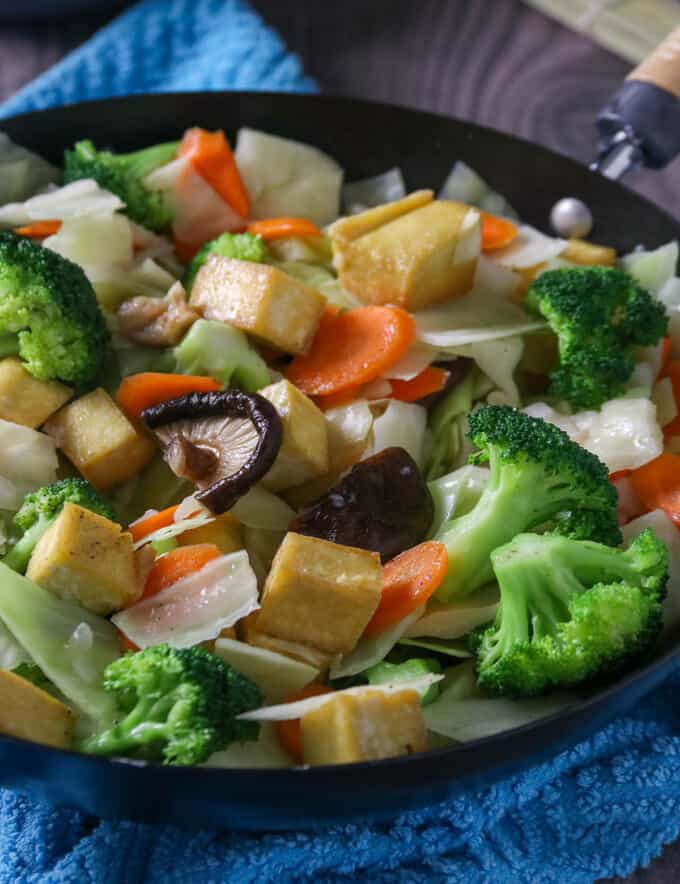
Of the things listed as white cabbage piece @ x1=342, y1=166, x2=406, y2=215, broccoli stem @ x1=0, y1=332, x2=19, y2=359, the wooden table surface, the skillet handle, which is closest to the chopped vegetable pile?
broccoli stem @ x1=0, y1=332, x2=19, y2=359

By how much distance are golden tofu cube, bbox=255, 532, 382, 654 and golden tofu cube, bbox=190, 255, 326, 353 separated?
64 centimetres

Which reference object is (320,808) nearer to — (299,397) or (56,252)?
(299,397)

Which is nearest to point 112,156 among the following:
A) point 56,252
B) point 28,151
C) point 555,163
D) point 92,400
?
point 28,151

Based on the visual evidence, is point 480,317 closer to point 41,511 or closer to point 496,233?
point 496,233

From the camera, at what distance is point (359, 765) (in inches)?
64.9

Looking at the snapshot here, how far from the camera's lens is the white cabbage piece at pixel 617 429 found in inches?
93.7

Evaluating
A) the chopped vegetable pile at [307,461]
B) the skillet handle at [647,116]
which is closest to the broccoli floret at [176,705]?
the chopped vegetable pile at [307,461]

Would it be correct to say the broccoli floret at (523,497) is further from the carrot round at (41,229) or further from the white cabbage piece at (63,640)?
the carrot round at (41,229)

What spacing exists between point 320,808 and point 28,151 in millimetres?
2043

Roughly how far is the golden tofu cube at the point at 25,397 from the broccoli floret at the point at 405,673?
0.90 metres

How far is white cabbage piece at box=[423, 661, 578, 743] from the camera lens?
194cm

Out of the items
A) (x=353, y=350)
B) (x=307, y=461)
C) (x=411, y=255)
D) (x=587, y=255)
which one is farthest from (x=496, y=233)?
(x=307, y=461)

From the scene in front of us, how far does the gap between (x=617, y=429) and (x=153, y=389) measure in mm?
1028

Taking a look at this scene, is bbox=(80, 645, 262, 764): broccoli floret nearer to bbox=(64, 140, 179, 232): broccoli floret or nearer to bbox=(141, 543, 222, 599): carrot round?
bbox=(141, 543, 222, 599): carrot round
